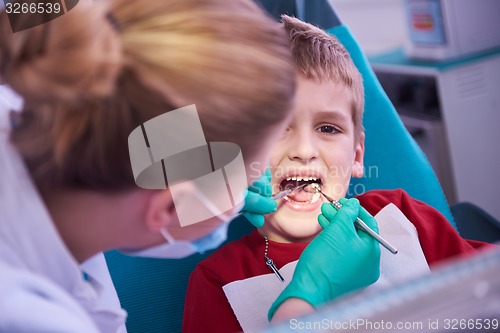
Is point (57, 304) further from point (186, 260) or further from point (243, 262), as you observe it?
point (186, 260)

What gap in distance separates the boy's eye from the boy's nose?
1.3 inches

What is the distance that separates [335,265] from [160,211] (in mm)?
306

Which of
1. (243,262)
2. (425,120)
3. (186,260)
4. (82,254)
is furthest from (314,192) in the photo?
(425,120)

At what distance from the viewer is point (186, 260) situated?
3.53 ft

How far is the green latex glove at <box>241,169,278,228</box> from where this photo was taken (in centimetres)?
86

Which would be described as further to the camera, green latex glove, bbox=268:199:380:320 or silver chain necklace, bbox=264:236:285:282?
silver chain necklace, bbox=264:236:285:282

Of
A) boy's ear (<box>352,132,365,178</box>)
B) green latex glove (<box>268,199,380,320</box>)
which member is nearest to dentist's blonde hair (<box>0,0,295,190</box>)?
green latex glove (<box>268,199,380,320</box>)

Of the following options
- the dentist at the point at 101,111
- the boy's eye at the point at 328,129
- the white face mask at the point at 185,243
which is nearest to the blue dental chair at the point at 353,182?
the boy's eye at the point at 328,129

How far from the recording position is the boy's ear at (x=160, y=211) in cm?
57

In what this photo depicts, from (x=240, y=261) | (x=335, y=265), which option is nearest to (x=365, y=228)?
(x=335, y=265)

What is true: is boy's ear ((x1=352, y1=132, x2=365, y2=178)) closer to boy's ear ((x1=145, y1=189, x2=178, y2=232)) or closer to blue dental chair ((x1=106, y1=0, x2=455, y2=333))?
blue dental chair ((x1=106, y1=0, x2=455, y2=333))

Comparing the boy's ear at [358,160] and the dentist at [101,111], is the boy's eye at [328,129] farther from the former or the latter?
the dentist at [101,111]

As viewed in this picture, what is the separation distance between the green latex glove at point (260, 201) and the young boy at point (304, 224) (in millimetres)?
30

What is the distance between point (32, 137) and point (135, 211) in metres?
0.12
